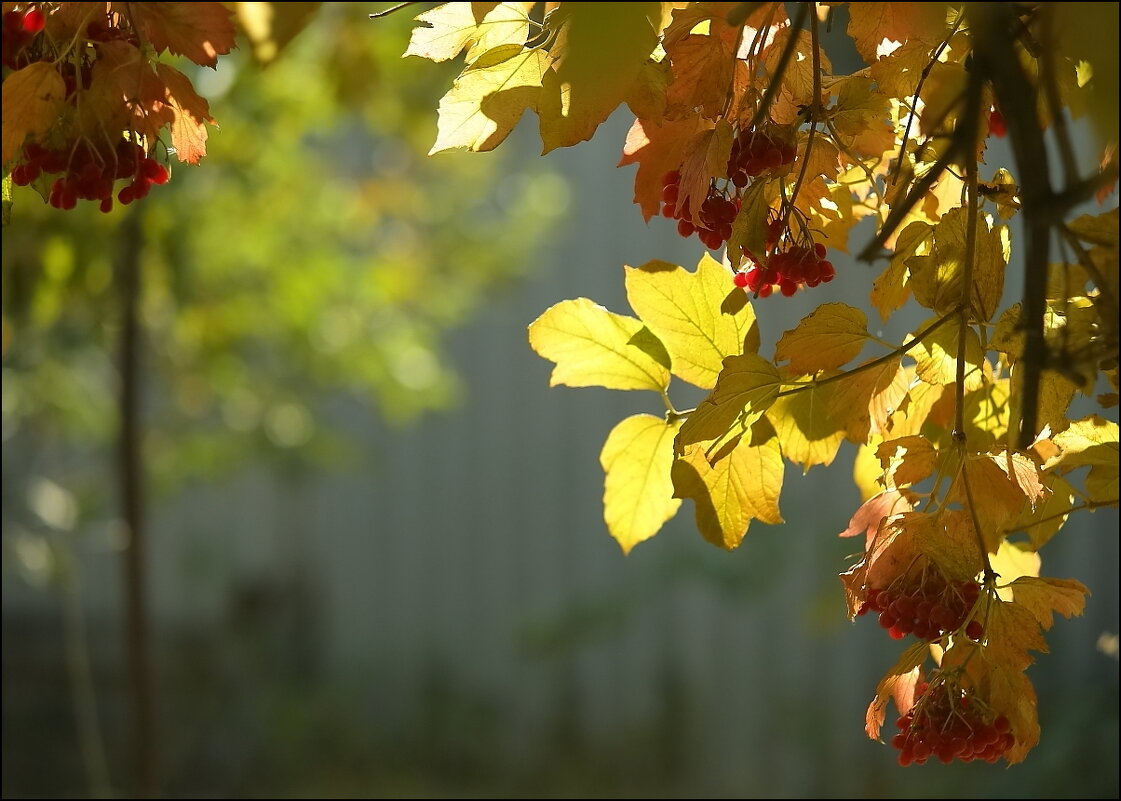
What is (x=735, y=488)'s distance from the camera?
670 millimetres

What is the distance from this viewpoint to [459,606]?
4.26 m

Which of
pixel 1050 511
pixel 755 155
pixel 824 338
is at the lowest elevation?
pixel 1050 511

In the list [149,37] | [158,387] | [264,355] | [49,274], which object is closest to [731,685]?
[264,355]

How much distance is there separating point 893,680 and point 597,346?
0.86ft

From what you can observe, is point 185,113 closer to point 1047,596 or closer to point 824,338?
point 824,338

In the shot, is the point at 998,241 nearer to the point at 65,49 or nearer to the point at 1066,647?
the point at 65,49

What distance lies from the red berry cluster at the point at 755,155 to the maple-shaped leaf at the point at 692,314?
0.20 ft

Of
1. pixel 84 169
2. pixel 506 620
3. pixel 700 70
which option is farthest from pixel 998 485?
pixel 506 620

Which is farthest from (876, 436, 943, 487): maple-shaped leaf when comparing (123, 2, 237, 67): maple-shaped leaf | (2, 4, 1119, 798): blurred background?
(2, 4, 1119, 798): blurred background

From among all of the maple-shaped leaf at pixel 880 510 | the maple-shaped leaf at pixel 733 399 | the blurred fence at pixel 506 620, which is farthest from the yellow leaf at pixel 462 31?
the blurred fence at pixel 506 620

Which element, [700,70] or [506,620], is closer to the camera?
[700,70]

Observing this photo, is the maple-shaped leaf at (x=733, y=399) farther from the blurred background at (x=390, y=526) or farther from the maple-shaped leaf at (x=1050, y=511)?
the blurred background at (x=390, y=526)

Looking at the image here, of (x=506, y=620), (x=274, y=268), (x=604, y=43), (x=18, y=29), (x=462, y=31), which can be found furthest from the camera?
(x=506, y=620)

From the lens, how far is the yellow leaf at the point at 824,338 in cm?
62
